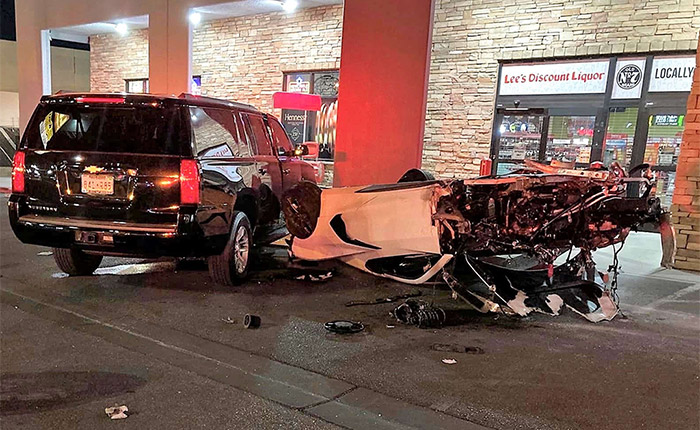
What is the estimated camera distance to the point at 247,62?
52.1ft

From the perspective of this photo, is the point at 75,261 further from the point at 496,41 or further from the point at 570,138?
the point at 570,138

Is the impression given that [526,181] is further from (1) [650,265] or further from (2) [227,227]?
(1) [650,265]

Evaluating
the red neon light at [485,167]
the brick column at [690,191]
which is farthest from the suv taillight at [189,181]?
the red neon light at [485,167]

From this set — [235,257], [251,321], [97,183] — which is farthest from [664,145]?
[97,183]

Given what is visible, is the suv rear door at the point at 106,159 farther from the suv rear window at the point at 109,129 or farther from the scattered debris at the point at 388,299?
the scattered debris at the point at 388,299

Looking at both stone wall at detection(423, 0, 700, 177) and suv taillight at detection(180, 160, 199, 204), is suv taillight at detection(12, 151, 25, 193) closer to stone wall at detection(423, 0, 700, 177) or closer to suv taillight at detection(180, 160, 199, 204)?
suv taillight at detection(180, 160, 199, 204)

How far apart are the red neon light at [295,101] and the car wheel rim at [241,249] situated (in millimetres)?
6836

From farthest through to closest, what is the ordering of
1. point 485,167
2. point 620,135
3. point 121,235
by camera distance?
point 485,167 → point 620,135 → point 121,235

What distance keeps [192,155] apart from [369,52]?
16.5 ft

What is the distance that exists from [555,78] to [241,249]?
27.6ft

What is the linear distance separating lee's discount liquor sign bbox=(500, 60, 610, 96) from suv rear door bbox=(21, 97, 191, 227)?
8644mm

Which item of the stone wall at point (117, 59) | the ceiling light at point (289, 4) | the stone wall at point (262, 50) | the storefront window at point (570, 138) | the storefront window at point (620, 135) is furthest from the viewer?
the stone wall at point (117, 59)

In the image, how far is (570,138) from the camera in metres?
11.7

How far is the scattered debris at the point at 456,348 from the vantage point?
4.45 metres
